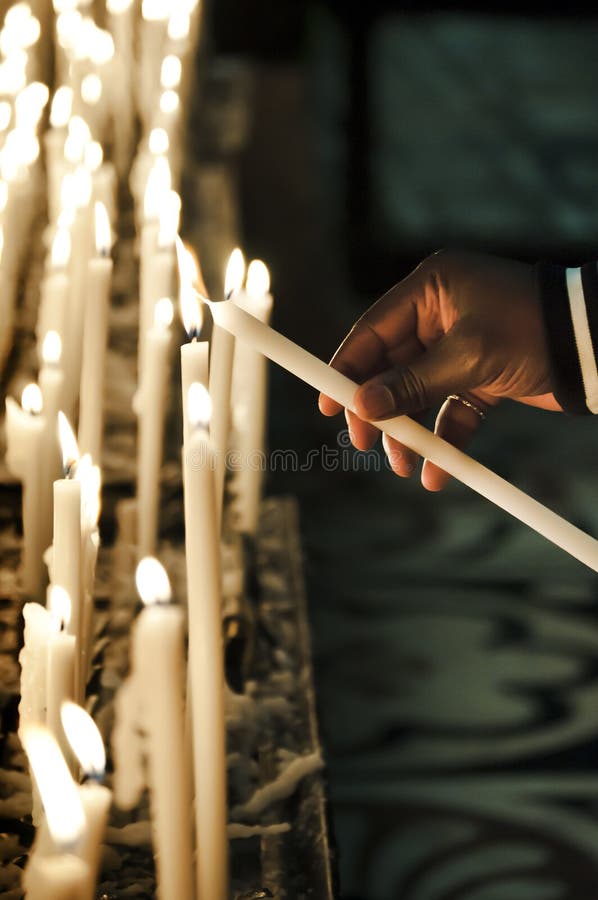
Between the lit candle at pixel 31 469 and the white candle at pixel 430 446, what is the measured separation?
7.0 inches

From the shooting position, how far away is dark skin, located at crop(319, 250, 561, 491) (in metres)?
0.73

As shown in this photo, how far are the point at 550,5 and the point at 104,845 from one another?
7.45ft

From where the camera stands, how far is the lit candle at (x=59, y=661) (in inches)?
17.0

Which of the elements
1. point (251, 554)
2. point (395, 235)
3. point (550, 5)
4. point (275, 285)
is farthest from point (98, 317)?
point (550, 5)

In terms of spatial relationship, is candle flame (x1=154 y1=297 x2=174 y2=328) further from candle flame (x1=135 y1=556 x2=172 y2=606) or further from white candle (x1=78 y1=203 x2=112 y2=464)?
candle flame (x1=135 y1=556 x2=172 y2=606)

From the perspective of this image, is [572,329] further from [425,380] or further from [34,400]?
[34,400]

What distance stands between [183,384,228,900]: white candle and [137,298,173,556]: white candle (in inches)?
10.7

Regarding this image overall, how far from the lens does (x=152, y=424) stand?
717 mm


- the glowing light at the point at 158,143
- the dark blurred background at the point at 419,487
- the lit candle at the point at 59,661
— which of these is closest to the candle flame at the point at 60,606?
the lit candle at the point at 59,661

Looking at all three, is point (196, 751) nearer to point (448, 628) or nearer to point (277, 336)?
point (277, 336)

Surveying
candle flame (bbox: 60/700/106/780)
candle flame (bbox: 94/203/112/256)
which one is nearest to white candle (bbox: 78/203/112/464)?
candle flame (bbox: 94/203/112/256)

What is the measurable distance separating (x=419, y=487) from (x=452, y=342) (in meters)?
0.72

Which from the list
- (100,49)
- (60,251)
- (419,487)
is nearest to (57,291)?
(60,251)

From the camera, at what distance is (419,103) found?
2.60m
